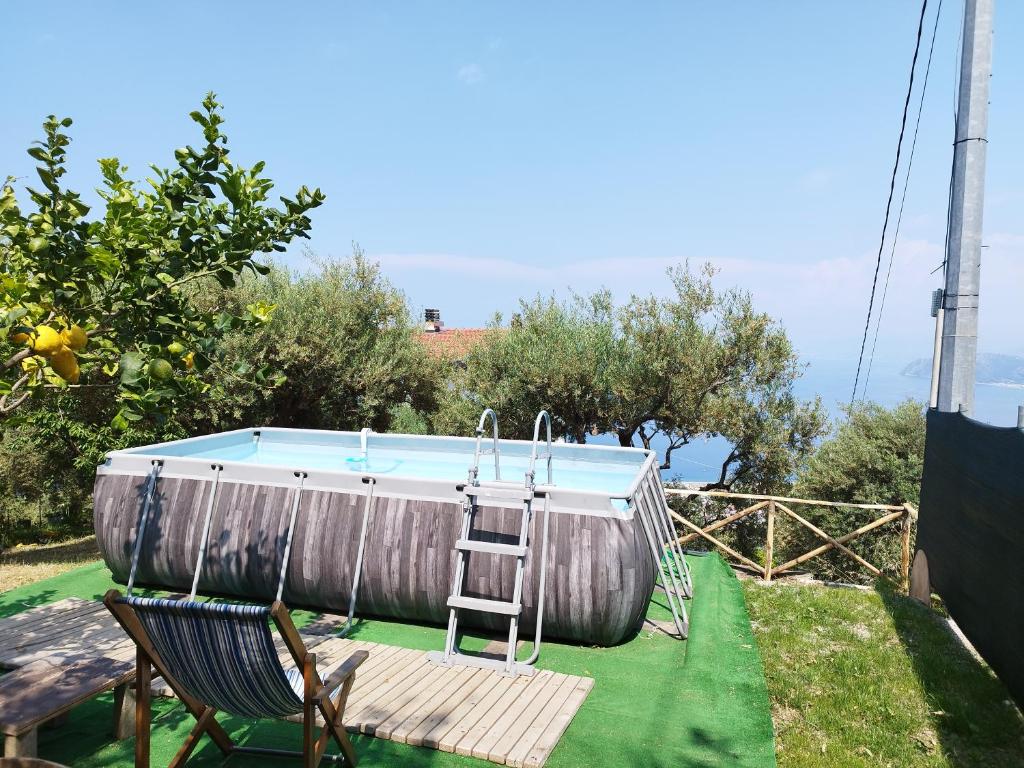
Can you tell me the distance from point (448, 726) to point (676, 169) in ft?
71.8

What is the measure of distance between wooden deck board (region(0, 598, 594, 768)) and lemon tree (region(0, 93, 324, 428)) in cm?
232

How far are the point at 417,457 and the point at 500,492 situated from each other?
331 centimetres

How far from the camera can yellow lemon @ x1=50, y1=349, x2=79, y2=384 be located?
2176mm

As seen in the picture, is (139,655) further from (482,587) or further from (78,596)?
(78,596)

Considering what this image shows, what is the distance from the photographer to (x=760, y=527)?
1551cm

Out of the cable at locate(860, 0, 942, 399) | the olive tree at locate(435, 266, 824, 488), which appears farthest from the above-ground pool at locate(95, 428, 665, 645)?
the olive tree at locate(435, 266, 824, 488)

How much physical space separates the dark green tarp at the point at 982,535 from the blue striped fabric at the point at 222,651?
13.2 feet

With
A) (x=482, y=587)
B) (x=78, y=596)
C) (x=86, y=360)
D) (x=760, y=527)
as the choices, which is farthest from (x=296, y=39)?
(x=760, y=527)

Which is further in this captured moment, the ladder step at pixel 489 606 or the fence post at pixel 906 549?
the fence post at pixel 906 549

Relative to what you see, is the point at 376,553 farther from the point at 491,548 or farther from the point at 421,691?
the point at 421,691

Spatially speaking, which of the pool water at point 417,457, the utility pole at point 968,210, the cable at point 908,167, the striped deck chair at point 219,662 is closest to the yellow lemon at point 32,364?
the striped deck chair at point 219,662

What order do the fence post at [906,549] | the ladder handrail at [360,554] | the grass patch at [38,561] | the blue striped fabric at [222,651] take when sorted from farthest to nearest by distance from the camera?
the fence post at [906,549], the grass patch at [38,561], the ladder handrail at [360,554], the blue striped fabric at [222,651]

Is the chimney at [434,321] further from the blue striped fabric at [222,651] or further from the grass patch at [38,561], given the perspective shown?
the blue striped fabric at [222,651]

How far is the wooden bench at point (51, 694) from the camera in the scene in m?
3.13
